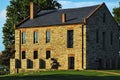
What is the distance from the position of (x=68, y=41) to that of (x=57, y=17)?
19.8ft

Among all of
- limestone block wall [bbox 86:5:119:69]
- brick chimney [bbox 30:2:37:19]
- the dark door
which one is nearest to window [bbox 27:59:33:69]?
the dark door

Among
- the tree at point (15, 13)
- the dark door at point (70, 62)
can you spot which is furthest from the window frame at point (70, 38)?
the tree at point (15, 13)

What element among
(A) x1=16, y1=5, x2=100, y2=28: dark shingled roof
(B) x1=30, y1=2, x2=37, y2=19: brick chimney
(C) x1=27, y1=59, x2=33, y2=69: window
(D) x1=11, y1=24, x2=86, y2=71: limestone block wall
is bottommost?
(C) x1=27, y1=59, x2=33, y2=69: window

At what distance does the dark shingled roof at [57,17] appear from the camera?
70575 millimetres

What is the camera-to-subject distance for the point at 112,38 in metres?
75.2

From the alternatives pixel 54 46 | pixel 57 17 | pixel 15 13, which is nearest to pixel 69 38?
pixel 54 46

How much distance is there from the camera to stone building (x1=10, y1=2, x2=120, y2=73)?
6869 centimetres

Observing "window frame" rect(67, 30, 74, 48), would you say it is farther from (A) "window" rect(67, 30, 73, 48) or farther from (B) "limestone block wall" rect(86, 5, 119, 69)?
(B) "limestone block wall" rect(86, 5, 119, 69)

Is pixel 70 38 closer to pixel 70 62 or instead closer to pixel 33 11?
pixel 70 62

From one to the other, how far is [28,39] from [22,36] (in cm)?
173

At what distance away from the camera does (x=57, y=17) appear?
74.4 metres

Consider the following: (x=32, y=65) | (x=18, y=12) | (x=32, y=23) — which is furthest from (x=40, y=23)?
(x=18, y=12)

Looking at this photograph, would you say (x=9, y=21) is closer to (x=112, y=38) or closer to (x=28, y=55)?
(x=28, y=55)

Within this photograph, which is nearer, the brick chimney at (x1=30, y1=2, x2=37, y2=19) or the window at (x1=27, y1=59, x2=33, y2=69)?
the window at (x1=27, y1=59, x2=33, y2=69)
